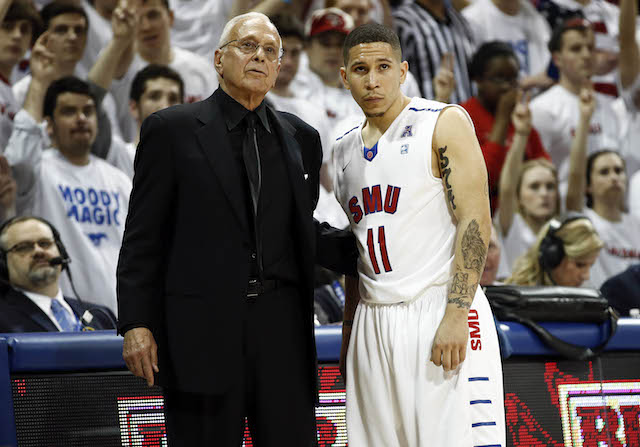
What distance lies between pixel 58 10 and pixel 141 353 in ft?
15.5

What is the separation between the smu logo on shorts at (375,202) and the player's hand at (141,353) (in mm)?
859

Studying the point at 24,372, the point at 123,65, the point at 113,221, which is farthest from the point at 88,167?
the point at 24,372

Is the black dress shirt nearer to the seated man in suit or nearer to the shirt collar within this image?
the shirt collar

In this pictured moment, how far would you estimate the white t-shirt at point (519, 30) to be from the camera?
8484 millimetres

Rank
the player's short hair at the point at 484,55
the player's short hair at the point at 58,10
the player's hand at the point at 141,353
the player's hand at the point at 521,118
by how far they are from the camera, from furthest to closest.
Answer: the player's short hair at the point at 484,55 → the player's hand at the point at 521,118 → the player's short hair at the point at 58,10 → the player's hand at the point at 141,353

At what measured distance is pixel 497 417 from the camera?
2.71 meters

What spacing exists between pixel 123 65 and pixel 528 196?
405cm

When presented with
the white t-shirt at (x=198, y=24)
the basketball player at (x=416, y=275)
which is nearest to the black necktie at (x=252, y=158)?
the basketball player at (x=416, y=275)

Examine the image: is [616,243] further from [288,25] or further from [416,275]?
[416,275]

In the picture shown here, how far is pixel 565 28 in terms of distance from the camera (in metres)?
8.89

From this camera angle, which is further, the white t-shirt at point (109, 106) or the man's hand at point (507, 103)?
the man's hand at point (507, 103)

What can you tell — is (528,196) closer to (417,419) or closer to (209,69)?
(209,69)

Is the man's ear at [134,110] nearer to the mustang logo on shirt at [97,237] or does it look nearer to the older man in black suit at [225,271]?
the mustang logo on shirt at [97,237]

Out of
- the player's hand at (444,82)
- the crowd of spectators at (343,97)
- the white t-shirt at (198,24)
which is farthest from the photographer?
the player's hand at (444,82)
